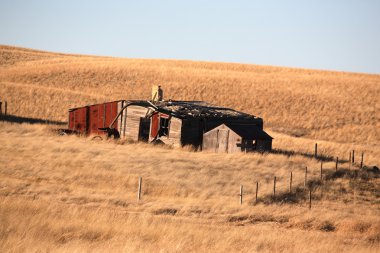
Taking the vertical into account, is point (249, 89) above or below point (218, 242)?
above

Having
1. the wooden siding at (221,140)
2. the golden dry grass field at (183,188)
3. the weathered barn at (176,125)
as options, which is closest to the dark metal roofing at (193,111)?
the weathered barn at (176,125)

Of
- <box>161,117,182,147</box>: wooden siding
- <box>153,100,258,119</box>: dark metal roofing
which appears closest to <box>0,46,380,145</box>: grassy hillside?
<box>153,100,258,119</box>: dark metal roofing

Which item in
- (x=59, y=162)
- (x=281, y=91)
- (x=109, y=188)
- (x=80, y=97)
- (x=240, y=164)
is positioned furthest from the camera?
(x=281, y=91)

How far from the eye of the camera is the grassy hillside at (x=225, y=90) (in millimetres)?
58625

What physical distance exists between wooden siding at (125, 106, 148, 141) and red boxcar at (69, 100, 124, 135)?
118cm

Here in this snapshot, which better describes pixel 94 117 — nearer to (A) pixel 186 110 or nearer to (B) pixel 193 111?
(A) pixel 186 110

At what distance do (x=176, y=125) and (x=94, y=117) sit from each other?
7.49 metres

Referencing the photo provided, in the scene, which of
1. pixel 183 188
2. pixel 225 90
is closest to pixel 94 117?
pixel 183 188

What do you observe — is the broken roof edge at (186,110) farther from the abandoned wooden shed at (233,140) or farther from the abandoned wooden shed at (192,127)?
the abandoned wooden shed at (233,140)

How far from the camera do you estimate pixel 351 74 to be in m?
93.3

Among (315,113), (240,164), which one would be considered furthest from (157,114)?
(315,113)

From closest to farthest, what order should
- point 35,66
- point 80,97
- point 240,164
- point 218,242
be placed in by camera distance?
point 218,242
point 240,164
point 80,97
point 35,66

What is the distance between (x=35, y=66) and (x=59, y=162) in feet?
195

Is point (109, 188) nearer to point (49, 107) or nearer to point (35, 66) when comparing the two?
point (49, 107)
